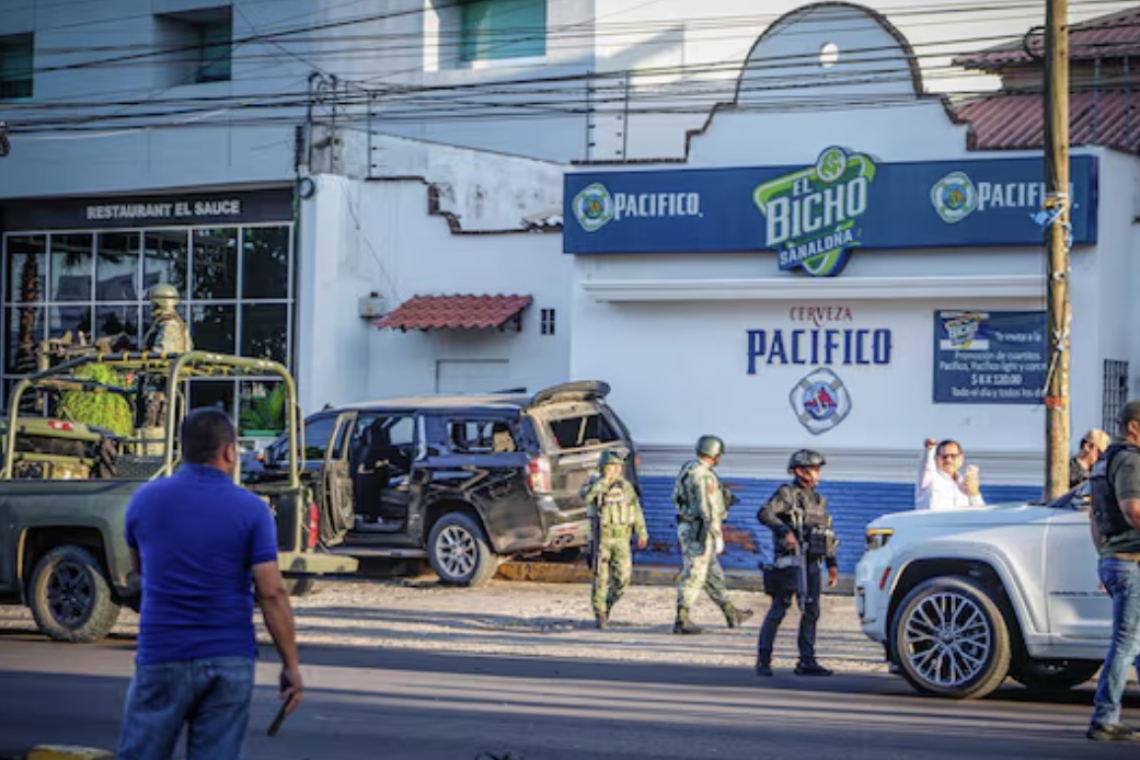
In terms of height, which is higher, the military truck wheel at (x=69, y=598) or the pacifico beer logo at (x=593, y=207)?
the pacifico beer logo at (x=593, y=207)

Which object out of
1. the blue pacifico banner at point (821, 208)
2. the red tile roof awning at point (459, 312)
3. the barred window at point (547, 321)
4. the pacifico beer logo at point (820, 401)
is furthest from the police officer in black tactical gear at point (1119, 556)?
the barred window at point (547, 321)

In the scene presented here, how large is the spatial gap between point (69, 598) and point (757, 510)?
29.7 feet

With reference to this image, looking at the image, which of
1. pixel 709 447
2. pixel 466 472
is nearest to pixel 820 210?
pixel 466 472

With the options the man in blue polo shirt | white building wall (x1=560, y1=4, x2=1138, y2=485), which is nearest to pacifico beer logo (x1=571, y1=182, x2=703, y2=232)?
white building wall (x1=560, y1=4, x2=1138, y2=485)

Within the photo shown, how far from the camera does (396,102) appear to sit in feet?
101

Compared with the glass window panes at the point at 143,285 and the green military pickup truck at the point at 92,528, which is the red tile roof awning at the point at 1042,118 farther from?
the green military pickup truck at the point at 92,528

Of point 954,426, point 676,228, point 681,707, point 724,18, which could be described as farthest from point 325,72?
point 681,707

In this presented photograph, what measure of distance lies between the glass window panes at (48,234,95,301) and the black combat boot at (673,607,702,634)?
1642 cm

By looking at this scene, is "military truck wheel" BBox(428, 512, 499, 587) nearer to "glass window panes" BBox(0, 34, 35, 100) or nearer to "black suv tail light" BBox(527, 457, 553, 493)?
"black suv tail light" BBox(527, 457, 553, 493)

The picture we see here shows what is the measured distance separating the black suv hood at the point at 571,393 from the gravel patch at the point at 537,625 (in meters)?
2.05

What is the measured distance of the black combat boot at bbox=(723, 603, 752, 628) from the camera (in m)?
16.2

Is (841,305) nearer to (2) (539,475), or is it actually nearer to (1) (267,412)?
(2) (539,475)

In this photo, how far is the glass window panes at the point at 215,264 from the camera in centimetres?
2812

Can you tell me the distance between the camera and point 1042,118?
84.2 feet
